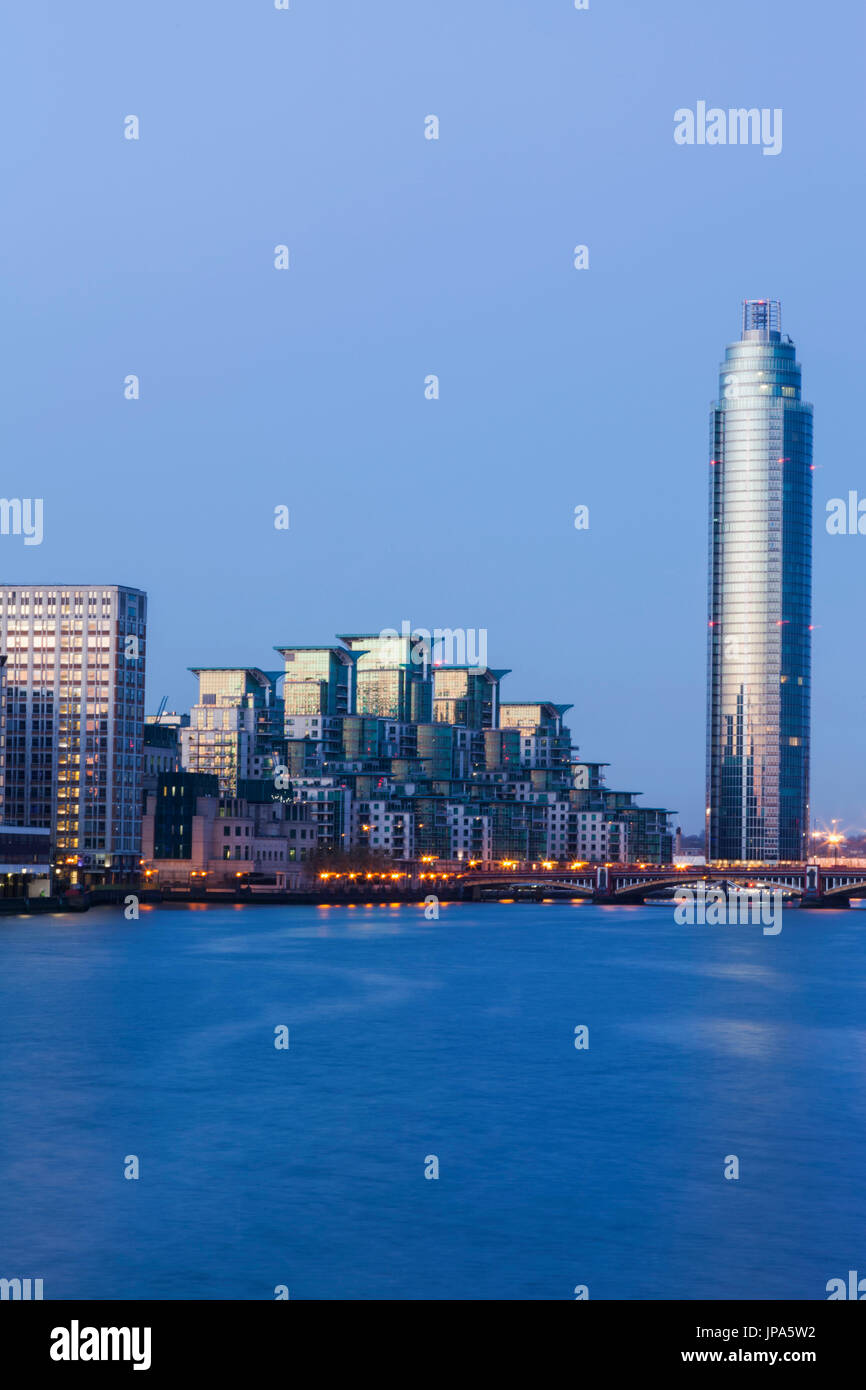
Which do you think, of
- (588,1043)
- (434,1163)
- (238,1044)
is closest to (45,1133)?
(434,1163)

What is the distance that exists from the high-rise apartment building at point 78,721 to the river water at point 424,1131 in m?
69.1

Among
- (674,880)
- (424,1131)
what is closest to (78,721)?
(674,880)

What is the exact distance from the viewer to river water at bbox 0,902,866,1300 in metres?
32.1

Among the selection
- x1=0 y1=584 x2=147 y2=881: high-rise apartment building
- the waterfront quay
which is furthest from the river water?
the waterfront quay

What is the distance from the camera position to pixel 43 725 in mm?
158250

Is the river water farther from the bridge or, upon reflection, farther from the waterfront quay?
the bridge

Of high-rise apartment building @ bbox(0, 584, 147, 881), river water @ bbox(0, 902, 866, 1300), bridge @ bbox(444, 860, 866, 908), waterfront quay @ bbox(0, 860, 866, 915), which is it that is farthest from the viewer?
bridge @ bbox(444, 860, 866, 908)

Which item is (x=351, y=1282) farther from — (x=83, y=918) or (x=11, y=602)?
(x=11, y=602)

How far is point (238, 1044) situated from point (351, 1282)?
2864cm

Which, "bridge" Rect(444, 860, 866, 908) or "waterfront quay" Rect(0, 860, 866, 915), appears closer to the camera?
"waterfront quay" Rect(0, 860, 866, 915)

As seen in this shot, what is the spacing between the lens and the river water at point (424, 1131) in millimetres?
32094

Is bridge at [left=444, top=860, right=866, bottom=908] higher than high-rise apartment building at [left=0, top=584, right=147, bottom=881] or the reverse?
the reverse

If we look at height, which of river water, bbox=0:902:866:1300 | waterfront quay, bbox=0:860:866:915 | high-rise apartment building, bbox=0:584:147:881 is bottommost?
waterfront quay, bbox=0:860:866:915

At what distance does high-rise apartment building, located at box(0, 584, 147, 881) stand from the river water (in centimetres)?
6909
